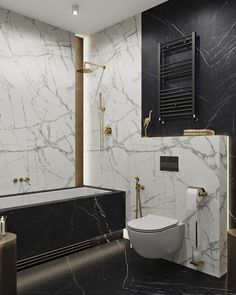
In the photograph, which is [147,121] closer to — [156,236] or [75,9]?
[156,236]

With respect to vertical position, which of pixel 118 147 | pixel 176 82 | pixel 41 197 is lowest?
Result: pixel 41 197

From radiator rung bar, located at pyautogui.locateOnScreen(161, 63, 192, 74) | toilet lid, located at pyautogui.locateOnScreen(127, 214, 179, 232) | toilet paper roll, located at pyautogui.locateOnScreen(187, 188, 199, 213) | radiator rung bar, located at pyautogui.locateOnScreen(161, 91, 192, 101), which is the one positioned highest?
radiator rung bar, located at pyautogui.locateOnScreen(161, 63, 192, 74)

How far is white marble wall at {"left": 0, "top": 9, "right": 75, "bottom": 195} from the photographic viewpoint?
131 inches

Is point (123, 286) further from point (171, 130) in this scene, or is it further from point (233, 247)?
point (171, 130)

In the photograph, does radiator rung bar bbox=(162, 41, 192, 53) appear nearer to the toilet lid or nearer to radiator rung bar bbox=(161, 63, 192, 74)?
radiator rung bar bbox=(161, 63, 192, 74)

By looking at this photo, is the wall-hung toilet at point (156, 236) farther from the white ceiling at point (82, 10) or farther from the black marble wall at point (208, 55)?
the white ceiling at point (82, 10)

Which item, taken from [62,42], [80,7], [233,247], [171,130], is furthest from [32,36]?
[233,247]

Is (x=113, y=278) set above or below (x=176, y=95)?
below

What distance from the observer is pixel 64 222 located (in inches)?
115

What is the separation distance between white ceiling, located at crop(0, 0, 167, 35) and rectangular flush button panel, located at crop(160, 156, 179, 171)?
175cm

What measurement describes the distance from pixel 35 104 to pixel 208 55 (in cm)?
214

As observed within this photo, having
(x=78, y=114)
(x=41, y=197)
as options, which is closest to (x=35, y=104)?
(x=78, y=114)

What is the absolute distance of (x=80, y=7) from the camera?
3277 mm

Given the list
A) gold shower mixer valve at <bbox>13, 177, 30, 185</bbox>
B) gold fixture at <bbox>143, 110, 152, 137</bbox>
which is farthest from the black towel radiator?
gold shower mixer valve at <bbox>13, 177, 30, 185</bbox>
